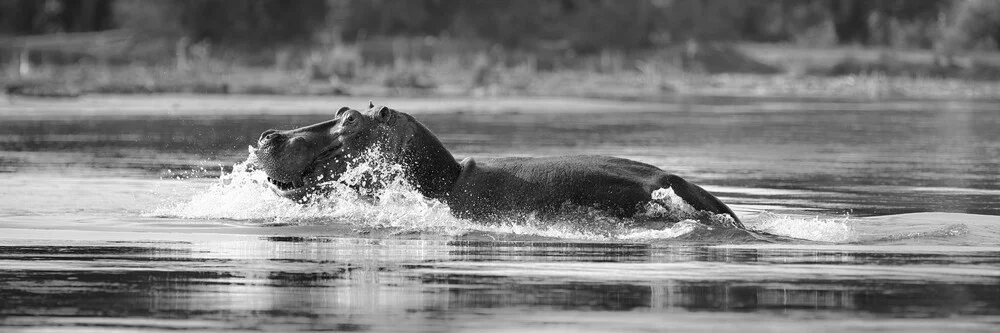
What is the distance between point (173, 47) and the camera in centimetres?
6894

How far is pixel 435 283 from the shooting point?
8.60 metres

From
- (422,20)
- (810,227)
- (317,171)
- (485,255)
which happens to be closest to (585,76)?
(422,20)

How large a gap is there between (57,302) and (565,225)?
406 centimetres

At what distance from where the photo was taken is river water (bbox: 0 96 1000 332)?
7.46 meters

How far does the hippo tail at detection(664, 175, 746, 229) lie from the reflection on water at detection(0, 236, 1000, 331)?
721 mm

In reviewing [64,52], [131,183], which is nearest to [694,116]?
[131,183]

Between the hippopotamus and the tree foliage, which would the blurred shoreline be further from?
the hippopotamus

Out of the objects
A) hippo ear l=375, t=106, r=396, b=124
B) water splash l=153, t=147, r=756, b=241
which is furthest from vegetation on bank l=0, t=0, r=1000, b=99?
hippo ear l=375, t=106, r=396, b=124

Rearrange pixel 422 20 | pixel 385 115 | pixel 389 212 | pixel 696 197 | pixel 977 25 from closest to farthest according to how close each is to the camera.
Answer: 1. pixel 696 197
2. pixel 385 115
3. pixel 389 212
4. pixel 422 20
5. pixel 977 25

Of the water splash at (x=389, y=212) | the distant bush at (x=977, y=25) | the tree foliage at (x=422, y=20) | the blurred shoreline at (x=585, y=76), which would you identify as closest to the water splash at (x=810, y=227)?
the water splash at (x=389, y=212)

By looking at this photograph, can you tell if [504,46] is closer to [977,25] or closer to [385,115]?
[977,25]

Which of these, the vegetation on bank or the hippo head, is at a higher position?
the vegetation on bank

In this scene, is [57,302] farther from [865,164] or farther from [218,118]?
[218,118]

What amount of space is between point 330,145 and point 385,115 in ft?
1.49
